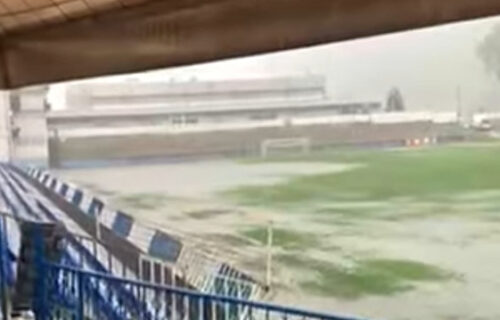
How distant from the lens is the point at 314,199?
3.10 meters

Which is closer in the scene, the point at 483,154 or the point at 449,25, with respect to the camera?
the point at 449,25

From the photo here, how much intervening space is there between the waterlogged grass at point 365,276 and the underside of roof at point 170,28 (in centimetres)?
91

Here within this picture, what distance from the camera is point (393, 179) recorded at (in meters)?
2.83

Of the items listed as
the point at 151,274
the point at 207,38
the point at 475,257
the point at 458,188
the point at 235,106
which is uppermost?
the point at 207,38

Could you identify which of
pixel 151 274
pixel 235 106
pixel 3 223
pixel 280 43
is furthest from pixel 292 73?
pixel 3 223

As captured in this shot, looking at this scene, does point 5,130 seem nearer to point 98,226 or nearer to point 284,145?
point 98,226

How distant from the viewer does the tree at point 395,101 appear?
2.78 metres

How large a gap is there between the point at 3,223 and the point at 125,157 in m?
1.53

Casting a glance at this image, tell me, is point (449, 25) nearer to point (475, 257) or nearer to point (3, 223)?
point (475, 257)

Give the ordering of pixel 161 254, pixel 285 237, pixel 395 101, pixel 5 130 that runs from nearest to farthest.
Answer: pixel 395 101 → pixel 285 237 → pixel 161 254 → pixel 5 130

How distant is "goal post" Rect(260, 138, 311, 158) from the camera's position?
3.14m

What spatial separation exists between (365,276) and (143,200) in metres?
1.17

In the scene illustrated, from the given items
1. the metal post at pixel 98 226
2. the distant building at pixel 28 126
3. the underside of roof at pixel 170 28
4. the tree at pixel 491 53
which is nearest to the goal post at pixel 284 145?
the underside of roof at pixel 170 28

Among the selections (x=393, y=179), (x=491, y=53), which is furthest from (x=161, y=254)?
(x=491, y=53)
